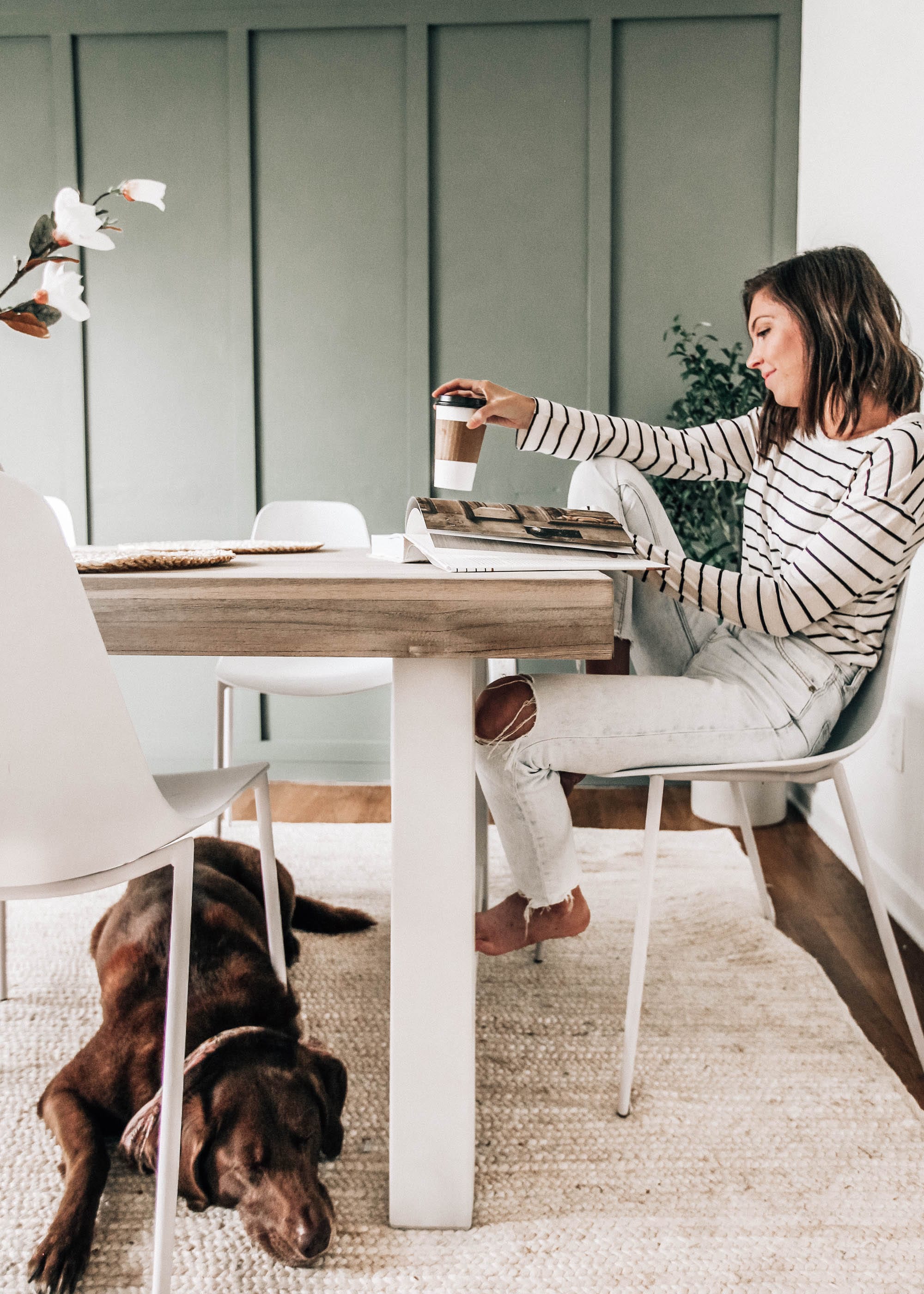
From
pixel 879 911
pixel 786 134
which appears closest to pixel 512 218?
pixel 786 134

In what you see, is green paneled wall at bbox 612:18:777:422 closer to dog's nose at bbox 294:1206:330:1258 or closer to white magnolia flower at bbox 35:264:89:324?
white magnolia flower at bbox 35:264:89:324

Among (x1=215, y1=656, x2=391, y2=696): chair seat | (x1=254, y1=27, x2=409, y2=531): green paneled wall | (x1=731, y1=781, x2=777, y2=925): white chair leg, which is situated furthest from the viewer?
(x1=254, y1=27, x2=409, y2=531): green paneled wall

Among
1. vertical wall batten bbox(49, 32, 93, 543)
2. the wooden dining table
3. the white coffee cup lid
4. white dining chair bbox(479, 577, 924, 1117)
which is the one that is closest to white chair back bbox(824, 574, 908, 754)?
white dining chair bbox(479, 577, 924, 1117)

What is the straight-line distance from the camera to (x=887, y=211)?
199cm

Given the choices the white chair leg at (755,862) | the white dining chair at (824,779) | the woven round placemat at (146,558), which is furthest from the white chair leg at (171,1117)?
the white chair leg at (755,862)

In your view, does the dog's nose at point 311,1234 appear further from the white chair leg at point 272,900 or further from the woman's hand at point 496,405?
the woman's hand at point 496,405

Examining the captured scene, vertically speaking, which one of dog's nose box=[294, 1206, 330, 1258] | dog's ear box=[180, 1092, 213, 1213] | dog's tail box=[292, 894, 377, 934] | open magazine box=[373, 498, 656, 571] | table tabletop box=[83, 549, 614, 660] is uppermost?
open magazine box=[373, 498, 656, 571]

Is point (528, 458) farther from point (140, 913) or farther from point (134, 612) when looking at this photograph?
point (134, 612)

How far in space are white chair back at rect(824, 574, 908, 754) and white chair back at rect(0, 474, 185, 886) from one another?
89cm

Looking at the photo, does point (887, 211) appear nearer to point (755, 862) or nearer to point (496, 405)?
point (496, 405)

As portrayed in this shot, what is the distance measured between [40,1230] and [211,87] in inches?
117

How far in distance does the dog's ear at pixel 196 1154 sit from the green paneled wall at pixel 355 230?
1.99 meters

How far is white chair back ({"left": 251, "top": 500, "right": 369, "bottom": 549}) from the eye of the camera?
2.29 m

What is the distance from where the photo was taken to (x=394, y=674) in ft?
3.21
